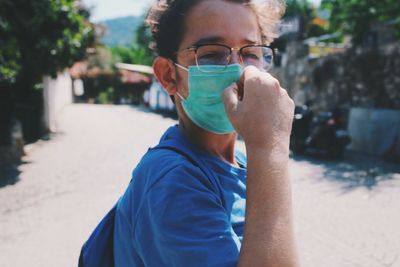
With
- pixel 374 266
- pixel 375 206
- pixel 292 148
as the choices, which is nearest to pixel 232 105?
pixel 374 266

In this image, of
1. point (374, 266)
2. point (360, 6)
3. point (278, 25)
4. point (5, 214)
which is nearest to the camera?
point (278, 25)

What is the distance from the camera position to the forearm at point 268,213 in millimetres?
902

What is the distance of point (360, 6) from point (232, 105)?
43.6 ft

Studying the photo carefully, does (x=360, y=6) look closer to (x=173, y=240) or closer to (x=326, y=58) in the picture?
(x=326, y=58)

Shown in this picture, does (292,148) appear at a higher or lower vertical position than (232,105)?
lower

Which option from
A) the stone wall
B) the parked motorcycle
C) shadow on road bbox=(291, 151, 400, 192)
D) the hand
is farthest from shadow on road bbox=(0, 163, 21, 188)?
the stone wall

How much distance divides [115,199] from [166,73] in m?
5.10

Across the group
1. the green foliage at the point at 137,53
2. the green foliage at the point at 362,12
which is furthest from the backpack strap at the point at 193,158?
the green foliage at the point at 137,53

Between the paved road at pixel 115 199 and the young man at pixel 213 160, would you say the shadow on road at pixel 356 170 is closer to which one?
the paved road at pixel 115 199

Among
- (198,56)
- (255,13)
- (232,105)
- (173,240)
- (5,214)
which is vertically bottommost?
(5,214)

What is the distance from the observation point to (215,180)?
1136 mm

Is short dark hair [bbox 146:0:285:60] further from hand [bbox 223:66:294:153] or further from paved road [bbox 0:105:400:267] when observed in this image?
paved road [bbox 0:105:400:267]

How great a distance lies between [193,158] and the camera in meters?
1.14

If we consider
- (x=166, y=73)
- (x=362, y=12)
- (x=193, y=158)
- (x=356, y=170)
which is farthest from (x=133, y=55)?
(x=193, y=158)
